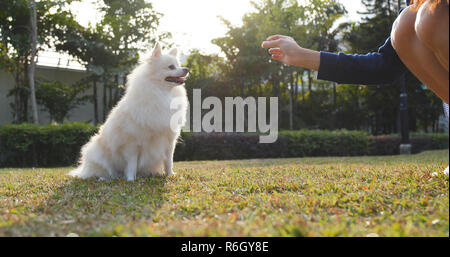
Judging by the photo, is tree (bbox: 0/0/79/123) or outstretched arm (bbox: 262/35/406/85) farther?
tree (bbox: 0/0/79/123)

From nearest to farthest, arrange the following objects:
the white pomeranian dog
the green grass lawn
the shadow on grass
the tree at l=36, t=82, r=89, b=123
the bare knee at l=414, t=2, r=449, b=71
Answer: the bare knee at l=414, t=2, r=449, b=71 < the green grass lawn < the shadow on grass < the white pomeranian dog < the tree at l=36, t=82, r=89, b=123

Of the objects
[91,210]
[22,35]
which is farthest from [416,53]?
[22,35]

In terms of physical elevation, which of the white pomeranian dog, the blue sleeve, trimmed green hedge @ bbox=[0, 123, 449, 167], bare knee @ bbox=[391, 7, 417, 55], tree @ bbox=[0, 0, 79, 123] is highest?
tree @ bbox=[0, 0, 79, 123]

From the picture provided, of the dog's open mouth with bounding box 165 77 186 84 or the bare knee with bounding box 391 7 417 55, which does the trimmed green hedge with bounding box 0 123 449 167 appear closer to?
the dog's open mouth with bounding box 165 77 186 84

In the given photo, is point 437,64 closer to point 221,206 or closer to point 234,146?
point 221,206

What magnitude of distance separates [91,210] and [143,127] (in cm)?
220

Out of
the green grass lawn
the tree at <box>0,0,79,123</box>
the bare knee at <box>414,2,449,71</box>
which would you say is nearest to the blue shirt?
Result: the bare knee at <box>414,2,449,71</box>

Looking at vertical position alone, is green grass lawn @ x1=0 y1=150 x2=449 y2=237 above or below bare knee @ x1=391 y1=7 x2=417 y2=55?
below

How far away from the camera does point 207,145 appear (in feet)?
44.2

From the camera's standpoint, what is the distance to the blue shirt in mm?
2715

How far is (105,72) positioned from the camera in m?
19.7

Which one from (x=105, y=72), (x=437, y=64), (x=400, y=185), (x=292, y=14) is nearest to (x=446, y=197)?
(x=400, y=185)

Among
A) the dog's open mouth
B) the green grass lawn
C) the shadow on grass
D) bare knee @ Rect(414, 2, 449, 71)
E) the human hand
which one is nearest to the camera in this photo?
bare knee @ Rect(414, 2, 449, 71)
